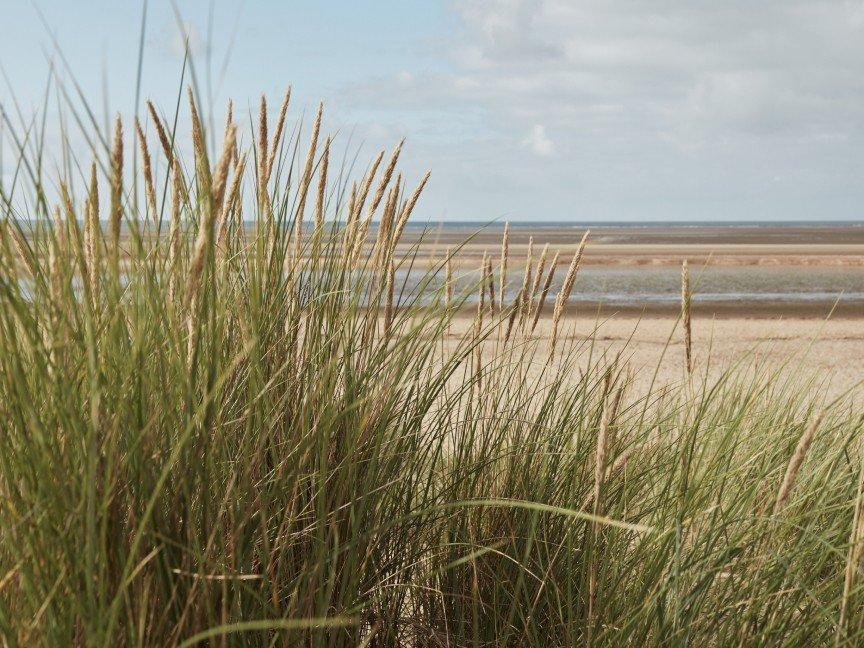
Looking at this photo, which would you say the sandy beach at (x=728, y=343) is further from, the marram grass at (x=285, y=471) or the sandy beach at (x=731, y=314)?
the marram grass at (x=285, y=471)

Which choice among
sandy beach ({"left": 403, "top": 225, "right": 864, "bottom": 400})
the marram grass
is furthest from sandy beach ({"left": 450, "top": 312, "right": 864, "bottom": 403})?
the marram grass

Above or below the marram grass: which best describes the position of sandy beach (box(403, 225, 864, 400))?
below

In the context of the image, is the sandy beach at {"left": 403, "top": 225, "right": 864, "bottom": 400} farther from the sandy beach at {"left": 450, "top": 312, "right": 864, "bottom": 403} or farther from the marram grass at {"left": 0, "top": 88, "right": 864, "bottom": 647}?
the marram grass at {"left": 0, "top": 88, "right": 864, "bottom": 647}

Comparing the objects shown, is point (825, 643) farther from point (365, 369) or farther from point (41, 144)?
point (41, 144)

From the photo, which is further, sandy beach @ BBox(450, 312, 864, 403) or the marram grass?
sandy beach @ BBox(450, 312, 864, 403)

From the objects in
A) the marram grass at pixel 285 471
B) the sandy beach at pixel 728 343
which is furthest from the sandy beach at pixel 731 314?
the marram grass at pixel 285 471

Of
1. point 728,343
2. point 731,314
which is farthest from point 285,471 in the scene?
point 731,314

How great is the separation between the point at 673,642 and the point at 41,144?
1.63m

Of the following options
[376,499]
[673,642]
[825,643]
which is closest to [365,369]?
[376,499]

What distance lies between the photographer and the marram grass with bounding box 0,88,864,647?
4.25 feet

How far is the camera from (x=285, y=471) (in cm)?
167

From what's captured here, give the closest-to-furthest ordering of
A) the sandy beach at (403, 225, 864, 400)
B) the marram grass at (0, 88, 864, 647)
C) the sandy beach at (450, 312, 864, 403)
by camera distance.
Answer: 1. the marram grass at (0, 88, 864, 647)
2. the sandy beach at (403, 225, 864, 400)
3. the sandy beach at (450, 312, 864, 403)

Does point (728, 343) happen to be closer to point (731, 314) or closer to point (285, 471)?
point (731, 314)

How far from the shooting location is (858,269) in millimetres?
28781
